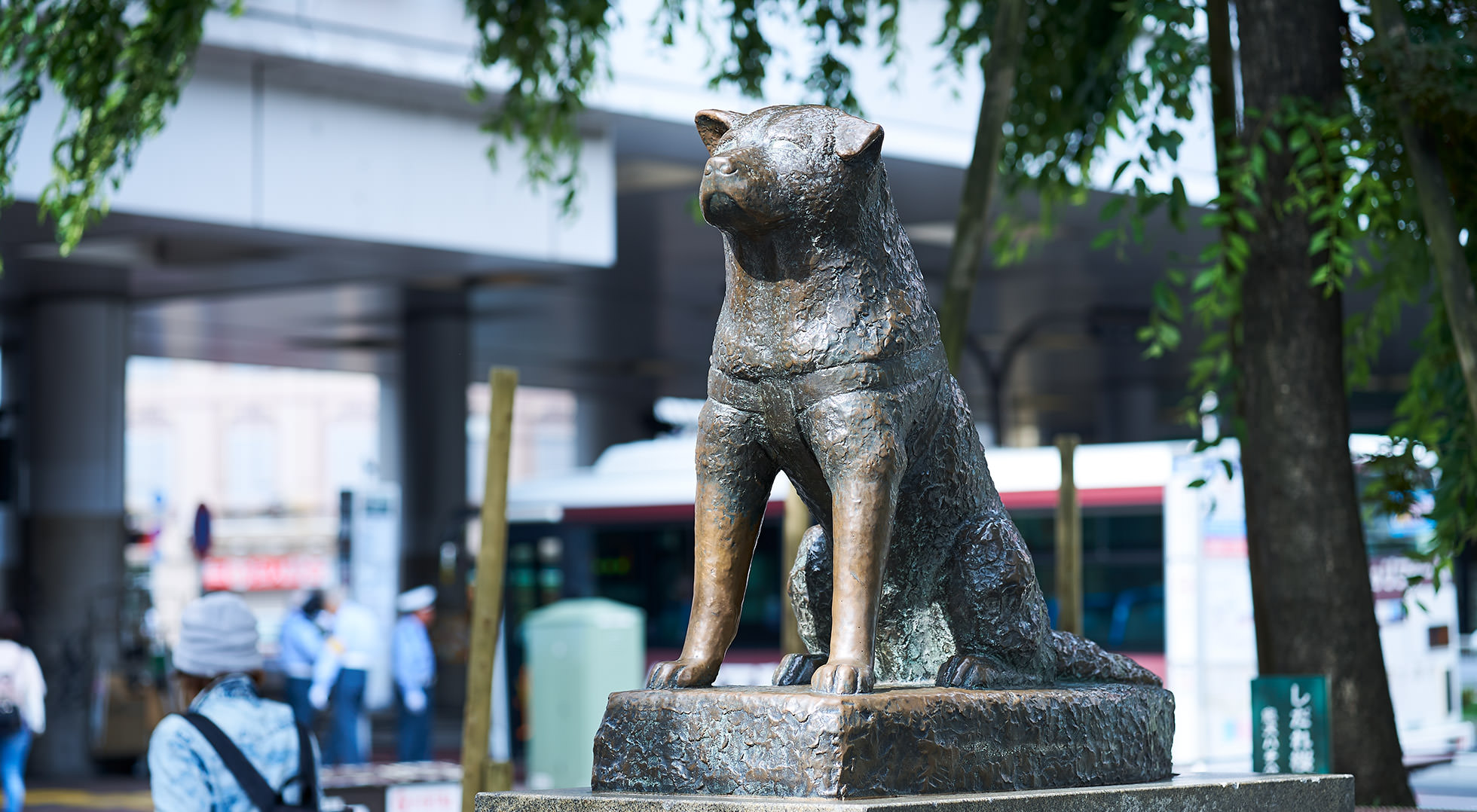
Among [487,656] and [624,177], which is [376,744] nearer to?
[624,177]

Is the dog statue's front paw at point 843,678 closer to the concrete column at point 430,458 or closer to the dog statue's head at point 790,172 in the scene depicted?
the dog statue's head at point 790,172

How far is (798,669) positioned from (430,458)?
16.9 m

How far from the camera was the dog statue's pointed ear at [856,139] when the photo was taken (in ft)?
9.34

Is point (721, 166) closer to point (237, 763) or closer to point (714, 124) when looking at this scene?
point (714, 124)

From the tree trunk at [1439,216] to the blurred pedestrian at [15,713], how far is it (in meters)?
9.80

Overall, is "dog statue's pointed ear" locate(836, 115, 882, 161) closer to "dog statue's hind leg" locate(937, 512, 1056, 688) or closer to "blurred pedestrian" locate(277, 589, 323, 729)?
"dog statue's hind leg" locate(937, 512, 1056, 688)

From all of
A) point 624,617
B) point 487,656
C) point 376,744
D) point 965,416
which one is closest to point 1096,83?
point 487,656

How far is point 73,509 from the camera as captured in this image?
15.6m

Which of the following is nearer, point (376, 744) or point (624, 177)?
point (624, 177)

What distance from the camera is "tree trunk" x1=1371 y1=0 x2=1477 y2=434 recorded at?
4.97 metres

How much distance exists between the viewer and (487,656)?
593 centimetres

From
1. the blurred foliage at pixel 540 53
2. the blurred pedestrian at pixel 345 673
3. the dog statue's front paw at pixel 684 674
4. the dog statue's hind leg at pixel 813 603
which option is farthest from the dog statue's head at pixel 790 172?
the blurred pedestrian at pixel 345 673

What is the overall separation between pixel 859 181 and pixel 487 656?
11.4 ft

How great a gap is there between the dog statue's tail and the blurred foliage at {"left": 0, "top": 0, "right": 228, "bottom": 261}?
4754mm
